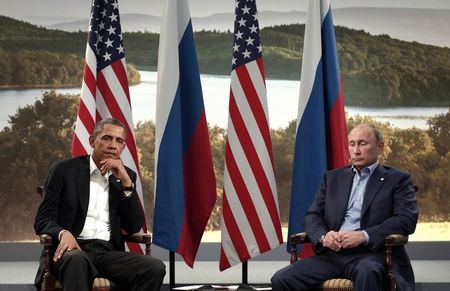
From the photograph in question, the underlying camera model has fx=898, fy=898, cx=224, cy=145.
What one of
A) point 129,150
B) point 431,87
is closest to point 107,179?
point 129,150

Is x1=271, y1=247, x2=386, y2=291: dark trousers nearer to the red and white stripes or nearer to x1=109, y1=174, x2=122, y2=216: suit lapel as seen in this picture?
the red and white stripes

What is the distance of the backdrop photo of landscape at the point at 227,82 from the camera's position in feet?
27.3

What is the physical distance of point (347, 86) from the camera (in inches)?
331

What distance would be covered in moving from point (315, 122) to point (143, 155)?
8.14 ft

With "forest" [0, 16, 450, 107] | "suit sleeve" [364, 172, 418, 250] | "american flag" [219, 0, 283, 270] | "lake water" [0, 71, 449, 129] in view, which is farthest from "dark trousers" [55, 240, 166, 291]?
"forest" [0, 16, 450, 107]

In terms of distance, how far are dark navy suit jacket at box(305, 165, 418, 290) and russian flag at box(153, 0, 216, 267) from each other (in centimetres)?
96

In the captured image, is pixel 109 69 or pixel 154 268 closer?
pixel 154 268

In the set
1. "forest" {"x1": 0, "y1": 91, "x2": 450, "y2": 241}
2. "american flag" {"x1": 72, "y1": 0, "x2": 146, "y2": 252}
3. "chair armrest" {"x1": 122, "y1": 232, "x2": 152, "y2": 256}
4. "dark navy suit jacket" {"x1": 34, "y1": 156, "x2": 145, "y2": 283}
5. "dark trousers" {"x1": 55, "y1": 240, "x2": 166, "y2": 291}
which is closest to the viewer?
"dark trousers" {"x1": 55, "y1": 240, "x2": 166, "y2": 291}

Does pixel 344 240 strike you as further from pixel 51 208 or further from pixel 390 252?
pixel 51 208

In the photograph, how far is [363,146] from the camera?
5621mm

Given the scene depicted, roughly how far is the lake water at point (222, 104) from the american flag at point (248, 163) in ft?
6.82

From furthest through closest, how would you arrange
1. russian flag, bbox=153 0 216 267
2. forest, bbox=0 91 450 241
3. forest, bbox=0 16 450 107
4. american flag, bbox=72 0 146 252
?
1. forest, bbox=0 16 450 107
2. forest, bbox=0 91 450 241
3. american flag, bbox=72 0 146 252
4. russian flag, bbox=153 0 216 267

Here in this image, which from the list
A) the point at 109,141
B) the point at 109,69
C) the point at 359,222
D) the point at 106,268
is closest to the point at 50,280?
the point at 106,268

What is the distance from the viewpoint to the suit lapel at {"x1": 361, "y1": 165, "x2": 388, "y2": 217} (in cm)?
552
